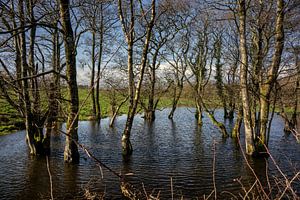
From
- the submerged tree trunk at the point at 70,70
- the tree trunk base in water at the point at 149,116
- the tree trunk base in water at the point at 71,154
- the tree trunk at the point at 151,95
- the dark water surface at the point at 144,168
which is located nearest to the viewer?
the dark water surface at the point at 144,168

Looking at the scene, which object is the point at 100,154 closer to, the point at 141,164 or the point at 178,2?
the point at 141,164

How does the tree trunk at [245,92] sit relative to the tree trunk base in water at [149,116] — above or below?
above

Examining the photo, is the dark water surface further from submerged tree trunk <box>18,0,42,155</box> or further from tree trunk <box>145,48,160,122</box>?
tree trunk <box>145,48,160,122</box>

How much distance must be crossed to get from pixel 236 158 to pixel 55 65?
11758 mm

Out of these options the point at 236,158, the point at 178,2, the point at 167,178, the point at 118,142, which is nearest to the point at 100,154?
the point at 118,142

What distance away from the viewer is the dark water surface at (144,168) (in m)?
10.6

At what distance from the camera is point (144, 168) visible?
13312 mm

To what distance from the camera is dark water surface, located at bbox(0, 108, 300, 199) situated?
10.6 metres

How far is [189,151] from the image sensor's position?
17.2 metres

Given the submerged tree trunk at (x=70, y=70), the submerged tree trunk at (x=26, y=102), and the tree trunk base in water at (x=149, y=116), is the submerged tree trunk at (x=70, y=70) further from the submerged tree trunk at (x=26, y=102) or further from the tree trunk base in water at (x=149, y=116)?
the tree trunk base in water at (x=149, y=116)

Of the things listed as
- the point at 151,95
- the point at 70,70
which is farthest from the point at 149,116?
the point at 70,70

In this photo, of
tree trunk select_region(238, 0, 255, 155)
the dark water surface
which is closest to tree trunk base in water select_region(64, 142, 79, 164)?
the dark water surface

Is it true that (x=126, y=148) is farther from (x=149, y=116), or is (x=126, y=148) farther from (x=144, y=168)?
(x=149, y=116)

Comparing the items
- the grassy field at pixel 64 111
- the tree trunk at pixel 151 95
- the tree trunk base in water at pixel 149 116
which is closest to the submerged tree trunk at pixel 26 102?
the grassy field at pixel 64 111
